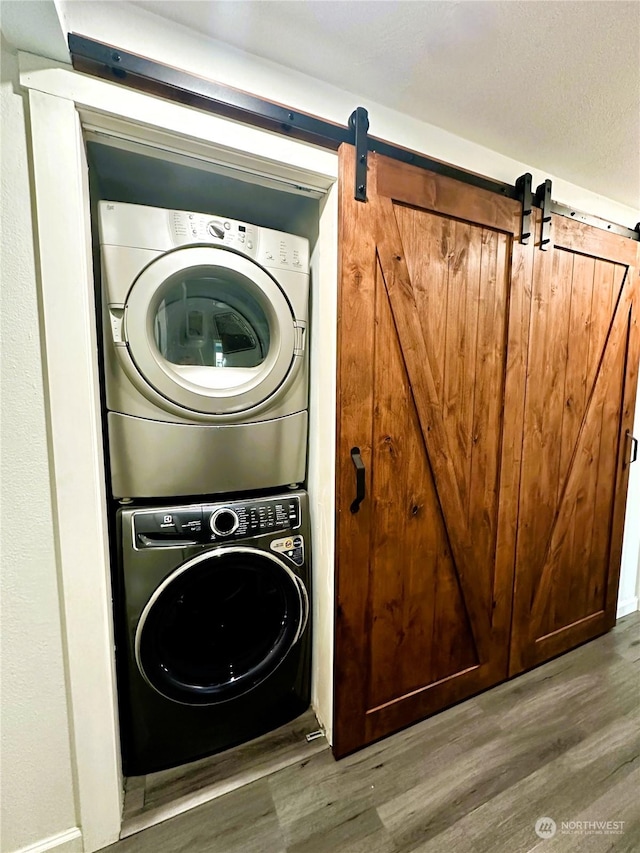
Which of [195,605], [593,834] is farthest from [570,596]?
[195,605]

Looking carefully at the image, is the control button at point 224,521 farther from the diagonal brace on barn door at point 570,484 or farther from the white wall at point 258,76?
the diagonal brace on barn door at point 570,484

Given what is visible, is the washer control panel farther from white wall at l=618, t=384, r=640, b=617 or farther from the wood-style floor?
white wall at l=618, t=384, r=640, b=617

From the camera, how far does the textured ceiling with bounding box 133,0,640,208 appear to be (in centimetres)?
91

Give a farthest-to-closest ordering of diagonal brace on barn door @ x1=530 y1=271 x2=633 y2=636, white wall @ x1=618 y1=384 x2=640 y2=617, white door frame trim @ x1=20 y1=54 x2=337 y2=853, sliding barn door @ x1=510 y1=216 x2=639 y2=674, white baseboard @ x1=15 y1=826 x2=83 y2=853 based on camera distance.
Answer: white wall @ x1=618 y1=384 x2=640 y2=617
diagonal brace on barn door @ x1=530 y1=271 x2=633 y2=636
sliding barn door @ x1=510 y1=216 x2=639 y2=674
white baseboard @ x1=15 y1=826 x2=83 y2=853
white door frame trim @ x1=20 y1=54 x2=337 y2=853

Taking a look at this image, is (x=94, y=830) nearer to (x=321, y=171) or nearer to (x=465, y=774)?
(x=465, y=774)

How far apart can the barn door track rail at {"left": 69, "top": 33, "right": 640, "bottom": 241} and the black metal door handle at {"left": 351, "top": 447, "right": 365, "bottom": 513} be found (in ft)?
2.89

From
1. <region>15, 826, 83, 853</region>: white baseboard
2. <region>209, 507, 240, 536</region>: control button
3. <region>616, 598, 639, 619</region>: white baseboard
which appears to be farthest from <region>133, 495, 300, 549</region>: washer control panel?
<region>616, 598, 639, 619</region>: white baseboard

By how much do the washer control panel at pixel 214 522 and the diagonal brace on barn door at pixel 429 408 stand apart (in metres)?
0.61

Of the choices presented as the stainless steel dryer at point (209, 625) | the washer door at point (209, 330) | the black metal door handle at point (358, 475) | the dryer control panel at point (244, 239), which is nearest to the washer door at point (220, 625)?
the stainless steel dryer at point (209, 625)

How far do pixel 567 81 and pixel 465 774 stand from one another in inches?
99.2

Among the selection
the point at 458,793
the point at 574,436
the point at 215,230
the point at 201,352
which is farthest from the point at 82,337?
the point at 574,436

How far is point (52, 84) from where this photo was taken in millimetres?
815

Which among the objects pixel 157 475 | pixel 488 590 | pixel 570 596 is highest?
pixel 157 475

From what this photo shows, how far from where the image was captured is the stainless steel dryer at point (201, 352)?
1045mm
